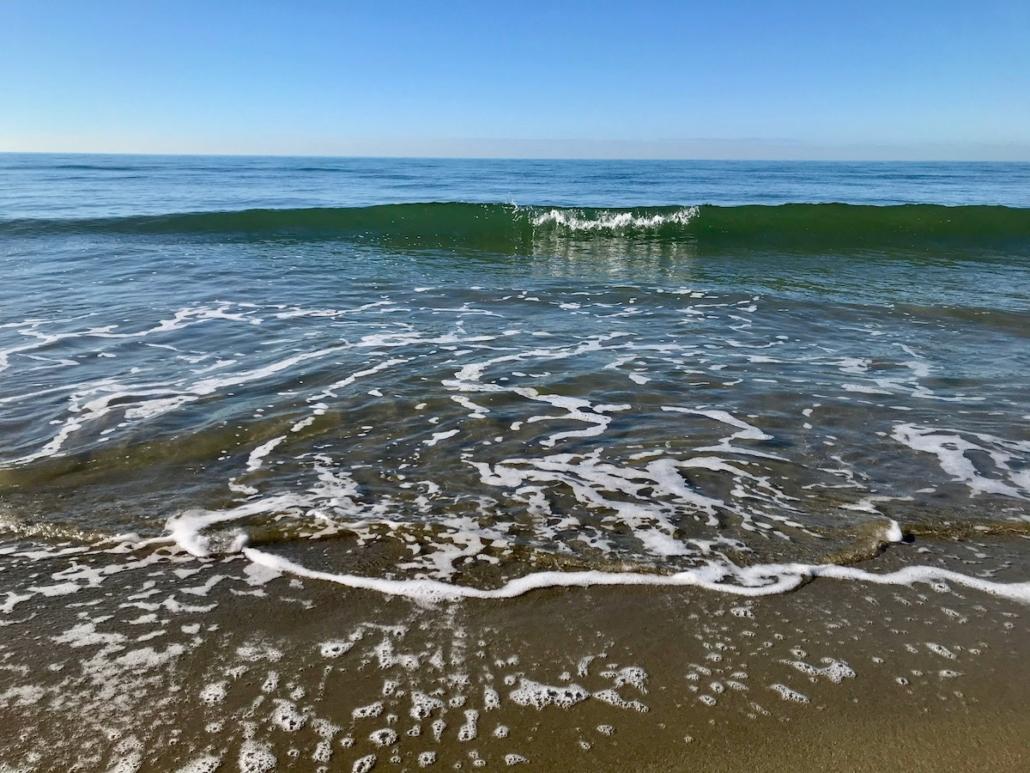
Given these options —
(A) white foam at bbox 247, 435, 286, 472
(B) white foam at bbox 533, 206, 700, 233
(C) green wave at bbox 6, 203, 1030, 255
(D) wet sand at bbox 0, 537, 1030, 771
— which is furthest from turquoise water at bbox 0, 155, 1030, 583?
(B) white foam at bbox 533, 206, 700, 233

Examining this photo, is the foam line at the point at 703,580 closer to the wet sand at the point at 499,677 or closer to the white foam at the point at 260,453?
the wet sand at the point at 499,677

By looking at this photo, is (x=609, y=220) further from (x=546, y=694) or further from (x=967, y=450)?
(x=546, y=694)

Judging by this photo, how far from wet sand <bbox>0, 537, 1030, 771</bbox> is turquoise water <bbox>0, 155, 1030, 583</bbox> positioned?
1.37 ft

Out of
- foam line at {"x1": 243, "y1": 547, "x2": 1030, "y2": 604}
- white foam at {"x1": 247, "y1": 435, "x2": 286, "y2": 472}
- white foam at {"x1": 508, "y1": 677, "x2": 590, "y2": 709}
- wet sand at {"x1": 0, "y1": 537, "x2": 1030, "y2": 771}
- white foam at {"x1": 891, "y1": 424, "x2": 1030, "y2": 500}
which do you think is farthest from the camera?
white foam at {"x1": 247, "y1": 435, "x2": 286, "y2": 472}

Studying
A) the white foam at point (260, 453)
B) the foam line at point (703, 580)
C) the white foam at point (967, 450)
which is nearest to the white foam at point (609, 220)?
the white foam at point (967, 450)

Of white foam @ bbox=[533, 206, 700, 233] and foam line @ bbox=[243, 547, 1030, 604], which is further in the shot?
white foam @ bbox=[533, 206, 700, 233]

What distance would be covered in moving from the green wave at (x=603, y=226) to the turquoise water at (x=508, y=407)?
3620 millimetres

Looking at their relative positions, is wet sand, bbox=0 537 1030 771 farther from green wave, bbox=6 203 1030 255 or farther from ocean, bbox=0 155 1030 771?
green wave, bbox=6 203 1030 255

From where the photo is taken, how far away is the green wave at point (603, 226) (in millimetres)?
17750

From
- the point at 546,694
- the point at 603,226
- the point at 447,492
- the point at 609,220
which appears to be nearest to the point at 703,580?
the point at 546,694

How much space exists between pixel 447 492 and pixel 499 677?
5.68 ft

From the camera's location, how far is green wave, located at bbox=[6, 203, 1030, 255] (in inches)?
699

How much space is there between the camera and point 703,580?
336cm

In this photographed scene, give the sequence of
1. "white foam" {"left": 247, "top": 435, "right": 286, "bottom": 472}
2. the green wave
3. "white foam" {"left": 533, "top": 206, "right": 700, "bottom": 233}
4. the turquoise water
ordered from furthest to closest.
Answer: "white foam" {"left": 533, "top": 206, "right": 700, "bottom": 233}
the green wave
"white foam" {"left": 247, "top": 435, "right": 286, "bottom": 472}
the turquoise water
